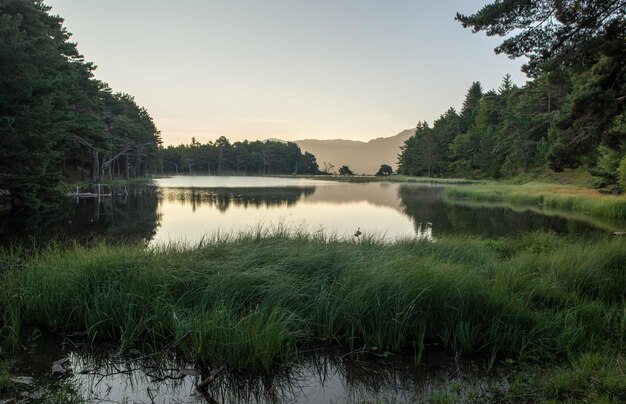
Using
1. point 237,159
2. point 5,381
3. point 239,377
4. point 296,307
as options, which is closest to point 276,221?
point 296,307

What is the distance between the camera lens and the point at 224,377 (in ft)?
13.8

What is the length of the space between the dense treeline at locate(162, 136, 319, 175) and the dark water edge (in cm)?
12333

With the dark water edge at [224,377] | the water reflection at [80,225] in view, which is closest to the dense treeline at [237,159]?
the water reflection at [80,225]

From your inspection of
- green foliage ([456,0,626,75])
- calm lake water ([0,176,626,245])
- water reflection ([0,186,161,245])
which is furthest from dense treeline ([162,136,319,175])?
green foliage ([456,0,626,75])

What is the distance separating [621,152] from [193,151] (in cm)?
11870

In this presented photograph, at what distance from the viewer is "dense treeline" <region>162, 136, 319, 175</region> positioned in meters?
127

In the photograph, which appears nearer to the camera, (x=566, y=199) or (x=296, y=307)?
(x=296, y=307)

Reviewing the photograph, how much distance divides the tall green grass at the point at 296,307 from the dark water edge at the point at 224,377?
0.59 feet

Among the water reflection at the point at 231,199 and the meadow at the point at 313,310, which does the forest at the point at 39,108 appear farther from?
the meadow at the point at 313,310

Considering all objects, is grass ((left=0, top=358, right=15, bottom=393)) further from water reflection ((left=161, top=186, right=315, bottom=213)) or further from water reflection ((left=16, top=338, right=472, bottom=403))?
water reflection ((left=161, top=186, right=315, bottom=213))

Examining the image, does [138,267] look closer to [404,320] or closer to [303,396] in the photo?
[303,396]

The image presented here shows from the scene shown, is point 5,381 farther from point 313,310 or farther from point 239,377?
point 313,310

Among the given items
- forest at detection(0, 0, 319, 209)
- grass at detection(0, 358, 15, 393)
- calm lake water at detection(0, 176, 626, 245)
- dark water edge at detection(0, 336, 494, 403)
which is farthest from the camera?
calm lake water at detection(0, 176, 626, 245)

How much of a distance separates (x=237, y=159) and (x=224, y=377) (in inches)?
5104
